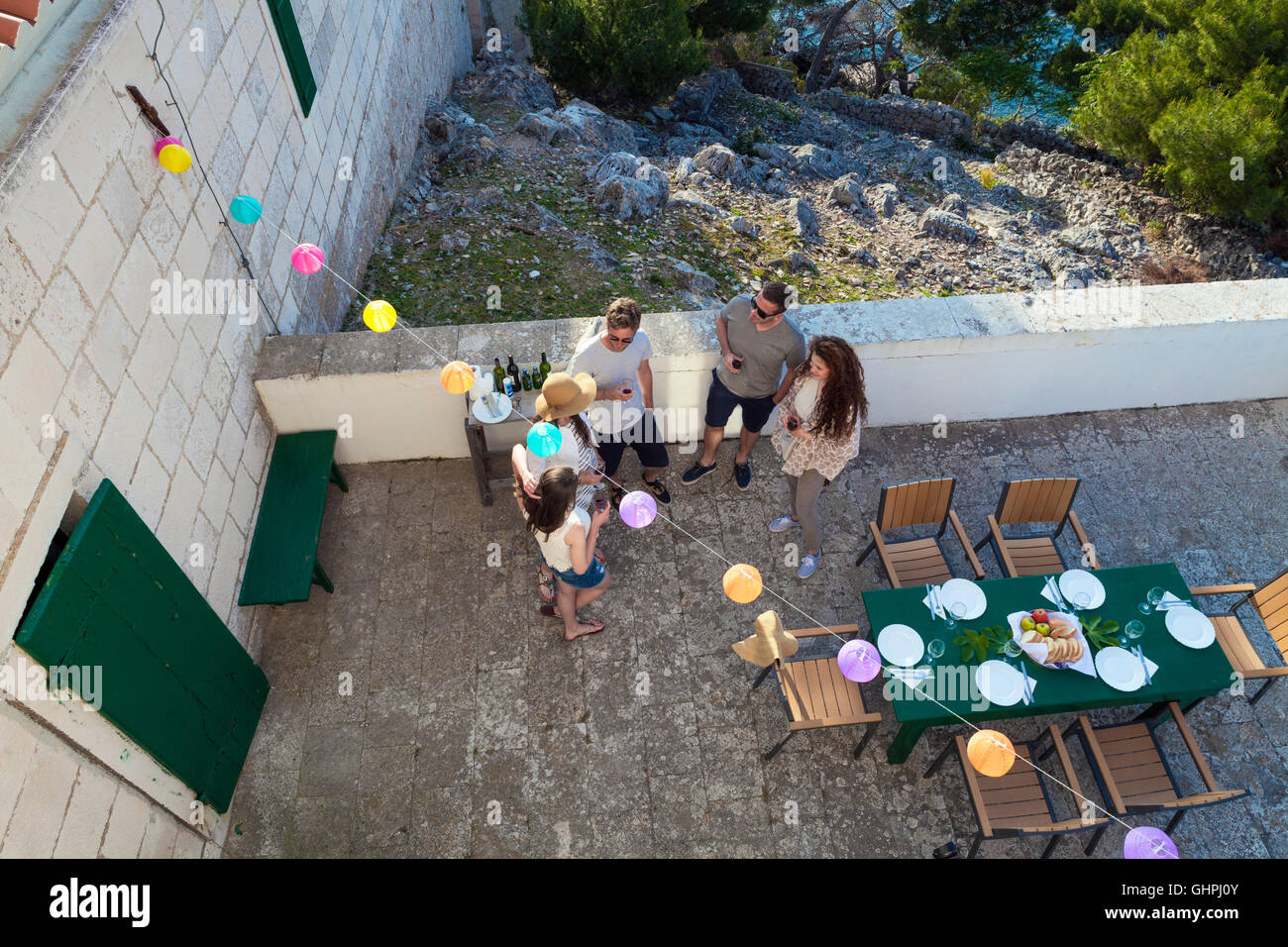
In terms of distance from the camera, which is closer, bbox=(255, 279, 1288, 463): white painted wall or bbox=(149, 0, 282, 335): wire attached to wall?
bbox=(149, 0, 282, 335): wire attached to wall

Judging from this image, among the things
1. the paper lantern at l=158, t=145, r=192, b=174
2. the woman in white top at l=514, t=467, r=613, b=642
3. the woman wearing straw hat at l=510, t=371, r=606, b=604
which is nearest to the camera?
the paper lantern at l=158, t=145, r=192, b=174

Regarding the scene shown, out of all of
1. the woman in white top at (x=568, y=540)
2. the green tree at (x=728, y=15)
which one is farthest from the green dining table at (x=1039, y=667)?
the green tree at (x=728, y=15)

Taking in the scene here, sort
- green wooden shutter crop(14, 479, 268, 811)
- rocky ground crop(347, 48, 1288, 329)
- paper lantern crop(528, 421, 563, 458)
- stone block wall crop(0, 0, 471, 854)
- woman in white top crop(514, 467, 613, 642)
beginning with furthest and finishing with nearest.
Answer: rocky ground crop(347, 48, 1288, 329)
paper lantern crop(528, 421, 563, 458)
woman in white top crop(514, 467, 613, 642)
green wooden shutter crop(14, 479, 268, 811)
stone block wall crop(0, 0, 471, 854)

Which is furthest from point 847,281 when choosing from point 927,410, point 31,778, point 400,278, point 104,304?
point 31,778

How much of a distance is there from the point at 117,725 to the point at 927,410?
535cm

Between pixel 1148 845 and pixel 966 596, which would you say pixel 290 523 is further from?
pixel 1148 845

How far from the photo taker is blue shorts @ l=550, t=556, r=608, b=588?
4.52 metres

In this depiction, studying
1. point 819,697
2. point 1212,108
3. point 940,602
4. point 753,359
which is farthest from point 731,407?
point 1212,108

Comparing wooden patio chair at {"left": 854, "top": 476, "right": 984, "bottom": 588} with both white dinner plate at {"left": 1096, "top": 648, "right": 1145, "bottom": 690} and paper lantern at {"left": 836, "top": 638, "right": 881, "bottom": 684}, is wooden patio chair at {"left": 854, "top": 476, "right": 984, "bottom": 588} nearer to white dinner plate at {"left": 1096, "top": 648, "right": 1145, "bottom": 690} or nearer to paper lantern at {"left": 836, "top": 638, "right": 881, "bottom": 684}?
white dinner plate at {"left": 1096, "top": 648, "right": 1145, "bottom": 690}

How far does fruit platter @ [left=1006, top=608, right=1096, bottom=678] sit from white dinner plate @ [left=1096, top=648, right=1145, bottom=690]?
5cm

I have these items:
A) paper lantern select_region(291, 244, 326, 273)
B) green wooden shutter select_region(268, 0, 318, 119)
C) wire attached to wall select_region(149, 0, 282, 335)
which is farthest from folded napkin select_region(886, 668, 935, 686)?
green wooden shutter select_region(268, 0, 318, 119)

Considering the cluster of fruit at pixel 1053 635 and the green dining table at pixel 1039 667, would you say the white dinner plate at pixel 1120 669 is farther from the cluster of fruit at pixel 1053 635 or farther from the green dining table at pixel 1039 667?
the cluster of fruit at pixel 1053 635

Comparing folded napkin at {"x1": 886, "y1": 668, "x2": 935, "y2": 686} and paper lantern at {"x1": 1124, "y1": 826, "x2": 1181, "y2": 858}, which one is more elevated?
folded napkin at {"x1": 886, "y1": 668, "x2": 935, "y2": 686}

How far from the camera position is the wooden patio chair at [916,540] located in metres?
4.89
